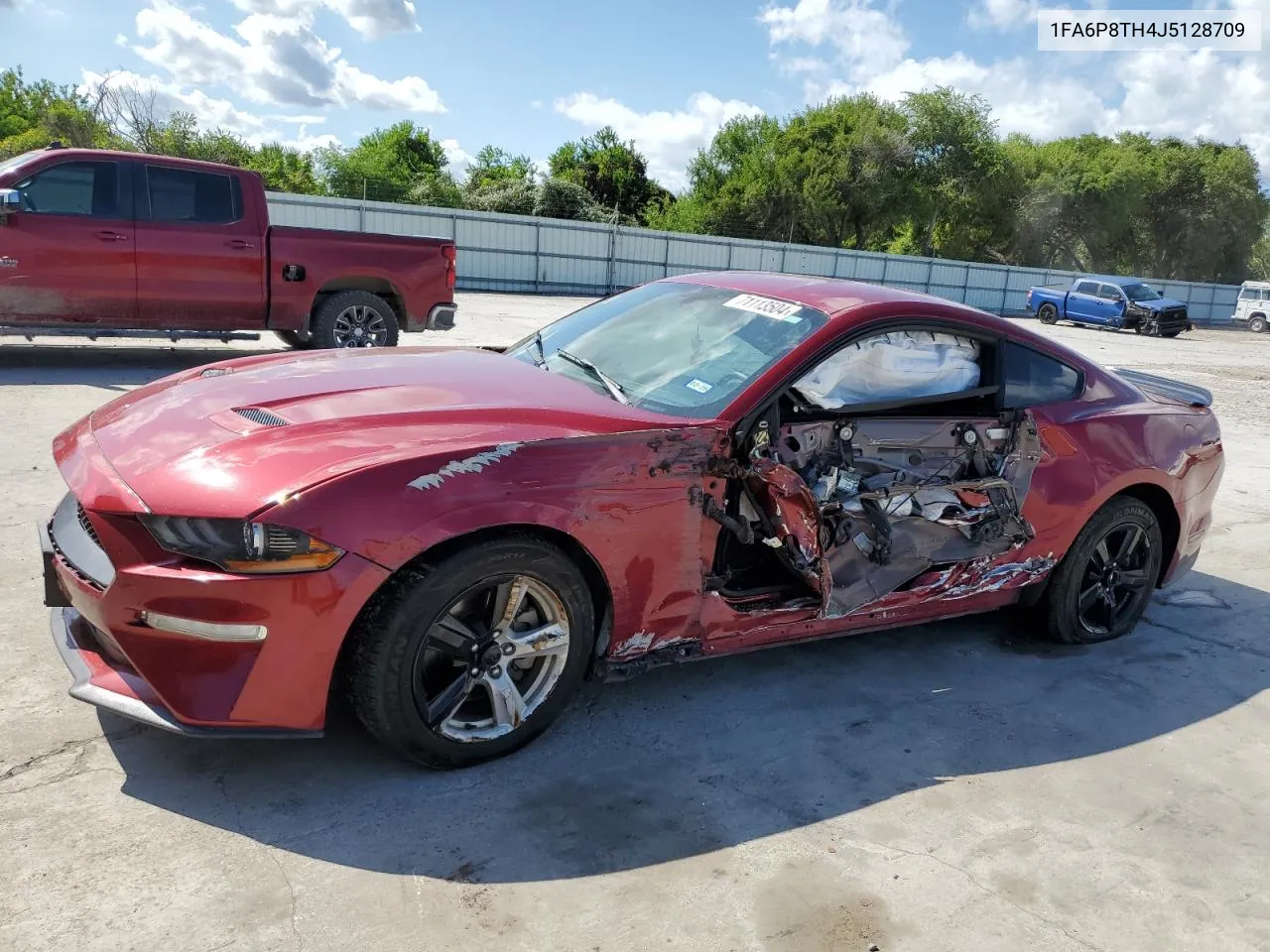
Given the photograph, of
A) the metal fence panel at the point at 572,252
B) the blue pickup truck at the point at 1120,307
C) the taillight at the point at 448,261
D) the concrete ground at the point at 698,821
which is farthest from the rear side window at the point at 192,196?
the blue pickup truck at the point at 1120,307

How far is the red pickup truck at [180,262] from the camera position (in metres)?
8.29

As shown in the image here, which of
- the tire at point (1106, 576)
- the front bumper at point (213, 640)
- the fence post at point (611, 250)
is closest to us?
the front bumper at point (213, 640)

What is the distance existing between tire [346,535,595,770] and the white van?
4294cm

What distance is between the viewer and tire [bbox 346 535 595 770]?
107 inches

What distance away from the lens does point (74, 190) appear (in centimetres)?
842

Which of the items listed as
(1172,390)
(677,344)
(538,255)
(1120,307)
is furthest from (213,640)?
(1120,307)

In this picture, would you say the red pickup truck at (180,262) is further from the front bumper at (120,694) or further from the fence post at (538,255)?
the fence post at (538,255)

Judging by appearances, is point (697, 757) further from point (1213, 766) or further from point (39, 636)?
point (39, 636)

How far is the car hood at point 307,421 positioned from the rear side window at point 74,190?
603 cm

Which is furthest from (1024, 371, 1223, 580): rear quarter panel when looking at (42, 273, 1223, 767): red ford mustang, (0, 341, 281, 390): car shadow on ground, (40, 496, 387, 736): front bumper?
(0, 341, 281, 390): car shadow on ground

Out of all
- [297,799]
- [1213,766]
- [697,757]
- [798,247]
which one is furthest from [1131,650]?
[798,247]

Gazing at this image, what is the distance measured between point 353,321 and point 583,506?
301 inches

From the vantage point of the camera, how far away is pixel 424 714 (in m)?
2.86

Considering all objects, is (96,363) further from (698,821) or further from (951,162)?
(951,162)
